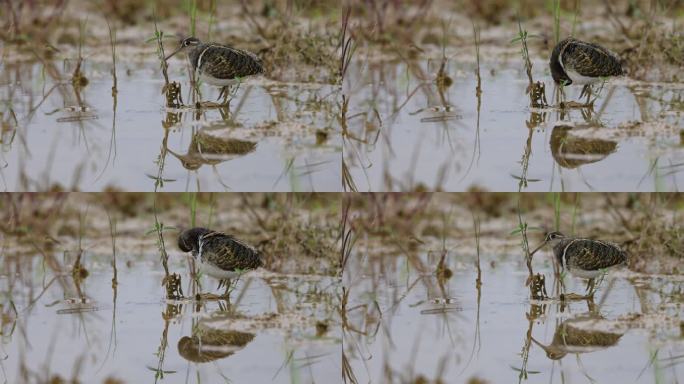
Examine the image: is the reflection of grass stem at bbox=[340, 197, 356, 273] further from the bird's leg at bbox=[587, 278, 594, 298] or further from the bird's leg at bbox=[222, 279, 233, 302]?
the bird's leg at bbox=[587, 278, 594, 298]

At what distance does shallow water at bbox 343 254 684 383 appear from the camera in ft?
14.6

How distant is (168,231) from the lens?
4.73 meters

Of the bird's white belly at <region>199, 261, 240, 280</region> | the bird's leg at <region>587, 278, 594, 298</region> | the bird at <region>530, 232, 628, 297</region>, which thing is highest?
the bird at <region>530, 232, 628, 297</region>

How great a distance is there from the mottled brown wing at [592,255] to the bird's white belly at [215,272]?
124 centimetres

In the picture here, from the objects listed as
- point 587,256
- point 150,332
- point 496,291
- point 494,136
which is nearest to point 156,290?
point 150,332

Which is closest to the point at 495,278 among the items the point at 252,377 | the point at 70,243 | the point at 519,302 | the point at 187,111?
the point at 519,302

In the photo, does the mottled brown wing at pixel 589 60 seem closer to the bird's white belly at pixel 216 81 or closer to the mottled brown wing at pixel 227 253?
the bird's white belly at pixel 216 81

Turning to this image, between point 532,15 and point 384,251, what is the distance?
1056mm

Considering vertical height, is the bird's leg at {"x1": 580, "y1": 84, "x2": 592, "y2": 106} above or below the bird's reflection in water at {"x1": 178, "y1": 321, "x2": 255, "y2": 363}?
above

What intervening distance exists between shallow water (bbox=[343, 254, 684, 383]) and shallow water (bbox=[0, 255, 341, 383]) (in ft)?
0.60

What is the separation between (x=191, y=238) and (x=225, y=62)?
0.67m

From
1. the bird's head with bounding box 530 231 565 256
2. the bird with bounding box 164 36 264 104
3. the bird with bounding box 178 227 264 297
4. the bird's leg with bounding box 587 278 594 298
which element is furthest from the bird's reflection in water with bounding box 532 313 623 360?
the bird with bounding box 164 36 264 104

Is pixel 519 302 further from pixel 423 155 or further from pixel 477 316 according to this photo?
pixel 423 155

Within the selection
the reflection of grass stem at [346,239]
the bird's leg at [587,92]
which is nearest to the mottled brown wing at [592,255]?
the bird's leg at [587,92]
